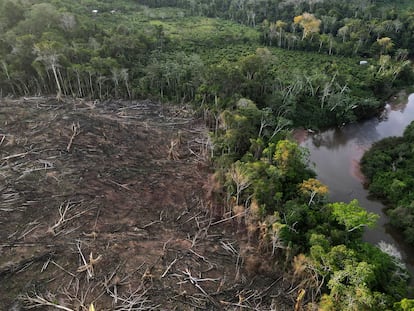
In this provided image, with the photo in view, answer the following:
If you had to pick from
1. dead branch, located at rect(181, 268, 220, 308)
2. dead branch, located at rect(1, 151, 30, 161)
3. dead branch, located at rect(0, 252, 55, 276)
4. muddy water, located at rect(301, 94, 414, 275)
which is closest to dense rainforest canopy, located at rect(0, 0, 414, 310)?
muddy water, located at rect(301, 94, 414, 275)

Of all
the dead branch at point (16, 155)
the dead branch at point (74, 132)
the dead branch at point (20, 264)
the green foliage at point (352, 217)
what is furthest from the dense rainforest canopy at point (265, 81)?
the dead branch at point (16, 155)

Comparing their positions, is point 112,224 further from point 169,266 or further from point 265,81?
point 265,81

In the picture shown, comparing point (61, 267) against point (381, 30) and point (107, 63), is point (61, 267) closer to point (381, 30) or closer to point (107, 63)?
point (107, 63)

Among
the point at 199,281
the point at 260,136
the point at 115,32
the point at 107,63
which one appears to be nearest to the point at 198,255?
the point at 199,281

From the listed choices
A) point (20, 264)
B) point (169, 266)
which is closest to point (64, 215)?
→ point (20, 264)

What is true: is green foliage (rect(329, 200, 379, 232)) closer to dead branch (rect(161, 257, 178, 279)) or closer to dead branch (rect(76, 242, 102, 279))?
dead branch (rect(161, 257, 178, 279))

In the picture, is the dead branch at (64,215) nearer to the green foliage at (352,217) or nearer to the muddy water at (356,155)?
the green foliage at (352,217)
